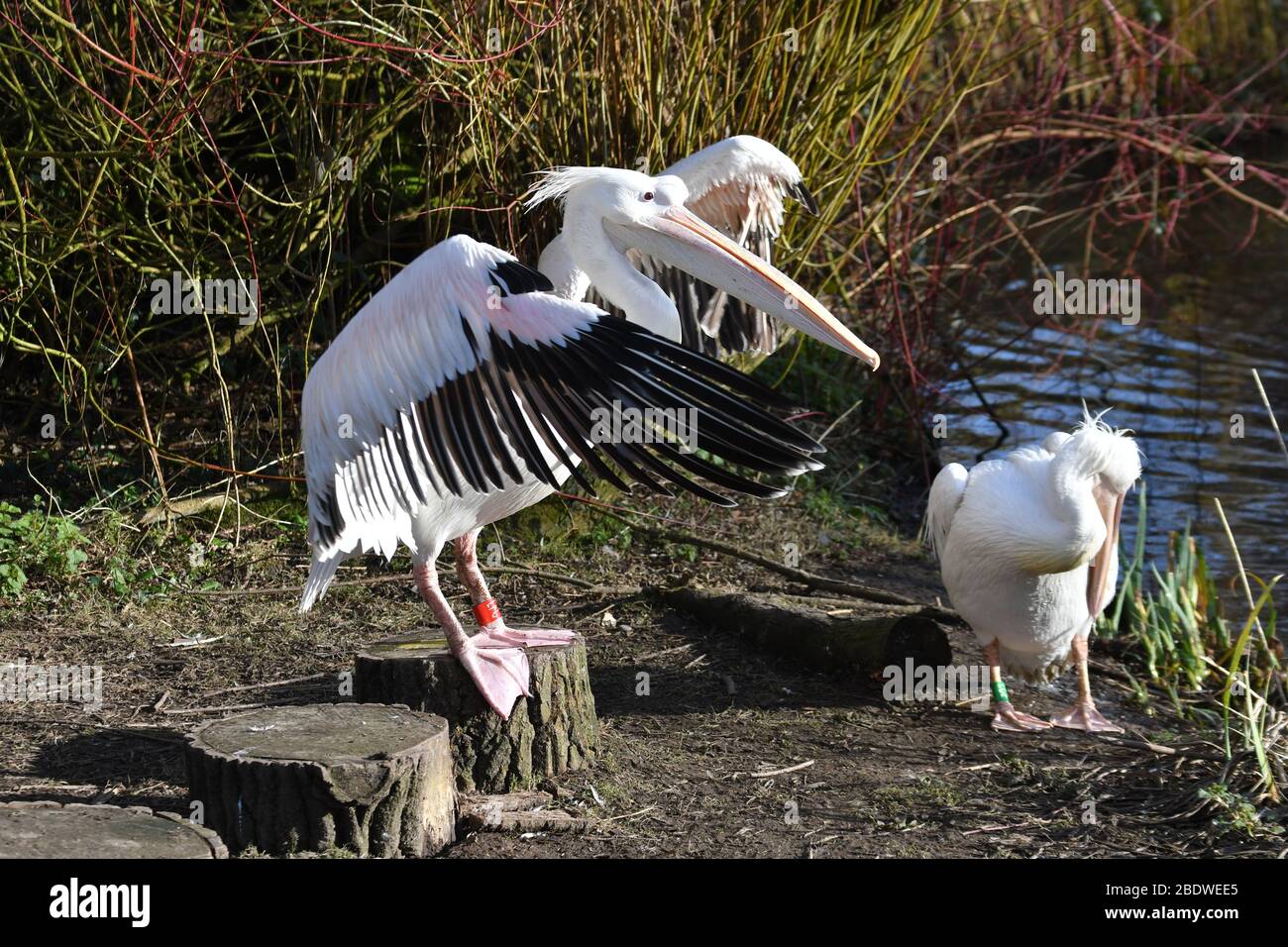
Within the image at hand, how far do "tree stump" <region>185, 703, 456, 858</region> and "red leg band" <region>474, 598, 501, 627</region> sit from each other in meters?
0.74

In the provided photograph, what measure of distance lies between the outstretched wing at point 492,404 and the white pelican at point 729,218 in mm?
846

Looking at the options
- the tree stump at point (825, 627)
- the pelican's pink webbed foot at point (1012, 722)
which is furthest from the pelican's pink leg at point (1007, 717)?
the tree stump at point (825, 627)

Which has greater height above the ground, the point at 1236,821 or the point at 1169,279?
the point at 1169,279

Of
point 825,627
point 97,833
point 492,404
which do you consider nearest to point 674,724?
point 825,627

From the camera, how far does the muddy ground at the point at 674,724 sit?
3.82m

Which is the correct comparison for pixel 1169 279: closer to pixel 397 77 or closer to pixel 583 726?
pixel 397 77

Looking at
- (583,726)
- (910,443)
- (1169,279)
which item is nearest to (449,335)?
(583,726)

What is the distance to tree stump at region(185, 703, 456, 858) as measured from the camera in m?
3.33

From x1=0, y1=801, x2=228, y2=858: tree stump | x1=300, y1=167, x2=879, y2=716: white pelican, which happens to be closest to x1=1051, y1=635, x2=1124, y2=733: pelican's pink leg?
x1=300, y1=167, x2=879, y2=716: white pelican

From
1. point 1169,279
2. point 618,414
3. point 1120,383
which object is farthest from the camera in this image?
point 1169,279

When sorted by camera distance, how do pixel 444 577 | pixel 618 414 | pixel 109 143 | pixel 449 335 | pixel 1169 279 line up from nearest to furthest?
pixel 618 414
pixel 449 335
pixel 109 143
pixel 444 577
pixel 1169 279

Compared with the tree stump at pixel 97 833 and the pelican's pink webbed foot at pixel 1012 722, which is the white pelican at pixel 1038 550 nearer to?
the pelican's pink webbed foot at pixel 1012 722

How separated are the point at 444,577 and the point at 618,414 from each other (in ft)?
8.44
